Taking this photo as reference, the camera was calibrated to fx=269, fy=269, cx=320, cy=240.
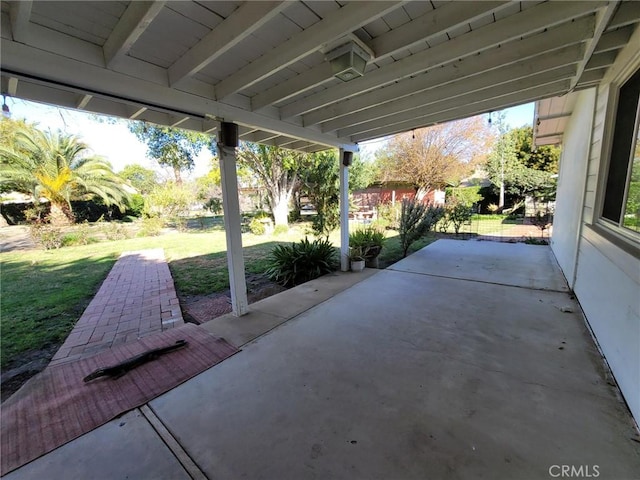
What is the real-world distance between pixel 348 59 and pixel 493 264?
5137 millimetres

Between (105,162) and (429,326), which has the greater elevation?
(105,162)

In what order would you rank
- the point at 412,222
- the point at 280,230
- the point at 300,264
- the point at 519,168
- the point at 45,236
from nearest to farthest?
the point at 300,264
the point at 412,222
the point at 45,236
the point at 280,230
the point at 519,168

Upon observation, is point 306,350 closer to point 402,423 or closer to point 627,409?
point 402,423

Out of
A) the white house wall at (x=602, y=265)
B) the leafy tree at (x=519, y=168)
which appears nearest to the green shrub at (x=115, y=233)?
the white house wall at (x=602, y=265)

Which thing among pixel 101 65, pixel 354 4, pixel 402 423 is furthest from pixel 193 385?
pixel 354 4

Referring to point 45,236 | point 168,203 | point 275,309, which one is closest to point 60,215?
point 45,236

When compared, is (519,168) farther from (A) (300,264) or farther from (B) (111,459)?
(B) (111,459)

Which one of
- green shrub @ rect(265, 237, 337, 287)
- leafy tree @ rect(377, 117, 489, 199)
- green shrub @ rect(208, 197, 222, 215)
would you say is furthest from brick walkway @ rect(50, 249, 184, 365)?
leafy tree @ rect(377, 117, 489, 199)

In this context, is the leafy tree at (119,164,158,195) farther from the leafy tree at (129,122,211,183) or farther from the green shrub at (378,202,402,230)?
the green shrub at (378,202,402,230)

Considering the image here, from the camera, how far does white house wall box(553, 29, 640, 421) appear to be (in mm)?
1847

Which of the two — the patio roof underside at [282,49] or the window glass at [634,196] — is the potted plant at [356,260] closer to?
the patio roof underside at [282,49]

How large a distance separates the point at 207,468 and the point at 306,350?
127 centimetres

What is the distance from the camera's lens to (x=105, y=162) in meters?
11.0

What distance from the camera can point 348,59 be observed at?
6.82ft
